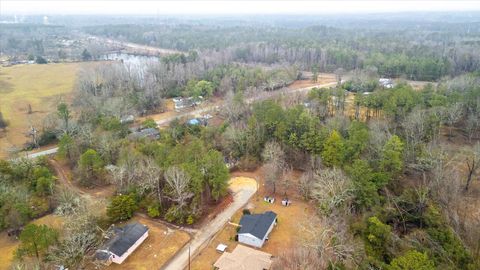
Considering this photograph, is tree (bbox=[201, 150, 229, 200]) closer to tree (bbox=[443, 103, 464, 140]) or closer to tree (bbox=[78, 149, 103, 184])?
tree (bbox=[78, 149, 103, 184])

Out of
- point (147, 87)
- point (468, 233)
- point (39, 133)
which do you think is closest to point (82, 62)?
point (147, 87)

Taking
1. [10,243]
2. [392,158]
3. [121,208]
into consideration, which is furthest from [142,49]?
[392,158]

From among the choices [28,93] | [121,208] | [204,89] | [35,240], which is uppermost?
[204,89]

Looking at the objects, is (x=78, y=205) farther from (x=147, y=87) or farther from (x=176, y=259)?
(x=147, y=87)

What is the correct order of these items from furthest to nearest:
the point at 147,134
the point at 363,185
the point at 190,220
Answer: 1. the point at 147,134
2. the point at 190,220
3. the point at 363,185

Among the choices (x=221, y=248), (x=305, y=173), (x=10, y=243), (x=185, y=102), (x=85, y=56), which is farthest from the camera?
(x=85, y=56)

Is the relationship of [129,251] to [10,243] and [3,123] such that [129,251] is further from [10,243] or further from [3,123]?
[3,123]

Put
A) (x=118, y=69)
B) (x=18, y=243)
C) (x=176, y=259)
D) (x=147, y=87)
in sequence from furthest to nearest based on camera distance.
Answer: (x=118, y=69), (x=147, y=87), (x=18, y=243), (x=176, y=259)

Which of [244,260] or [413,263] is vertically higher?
[413,263]
